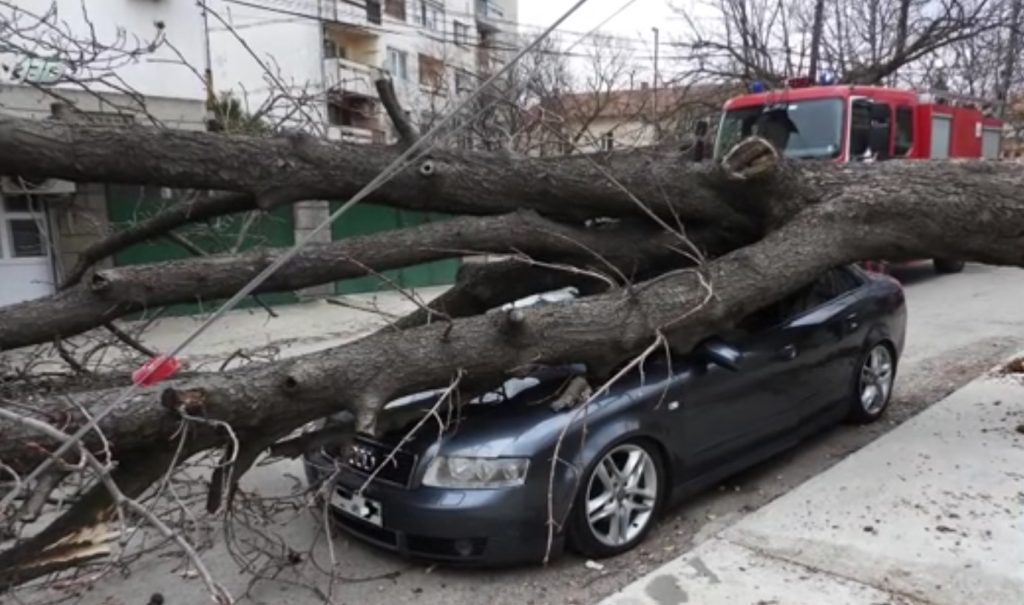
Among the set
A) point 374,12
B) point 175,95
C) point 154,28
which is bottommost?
point 175,95

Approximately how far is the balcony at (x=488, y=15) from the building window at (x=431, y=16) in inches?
91.0

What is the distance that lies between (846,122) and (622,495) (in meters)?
9.26

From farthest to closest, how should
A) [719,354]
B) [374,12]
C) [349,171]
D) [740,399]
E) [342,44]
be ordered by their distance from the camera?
1. [342,44]
2. [374,12]
3. [349,171]
4. [740,399]
5. [719,354]

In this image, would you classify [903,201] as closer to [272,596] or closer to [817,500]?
[817,500]

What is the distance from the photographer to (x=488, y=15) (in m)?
48.4

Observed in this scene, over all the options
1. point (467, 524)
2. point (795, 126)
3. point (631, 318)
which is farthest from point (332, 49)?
point (467, 524)

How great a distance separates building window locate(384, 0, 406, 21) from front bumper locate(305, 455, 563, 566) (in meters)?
35.4

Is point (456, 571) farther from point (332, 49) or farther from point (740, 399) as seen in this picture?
point (332, 49)

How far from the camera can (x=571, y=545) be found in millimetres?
3861

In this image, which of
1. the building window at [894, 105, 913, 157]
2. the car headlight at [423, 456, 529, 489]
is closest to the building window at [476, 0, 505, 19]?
the building window at [894, 105, 913, 157]

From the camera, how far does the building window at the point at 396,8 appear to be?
118 ft

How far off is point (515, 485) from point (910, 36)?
70.8 ft

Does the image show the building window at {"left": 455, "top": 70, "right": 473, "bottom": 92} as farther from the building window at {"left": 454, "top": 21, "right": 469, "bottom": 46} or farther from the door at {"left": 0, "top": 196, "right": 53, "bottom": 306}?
the building window at {"left": 454, "top": 21, "right": 469, "bottom": 46}

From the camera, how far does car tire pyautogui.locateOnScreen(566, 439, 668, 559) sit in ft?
12.5
